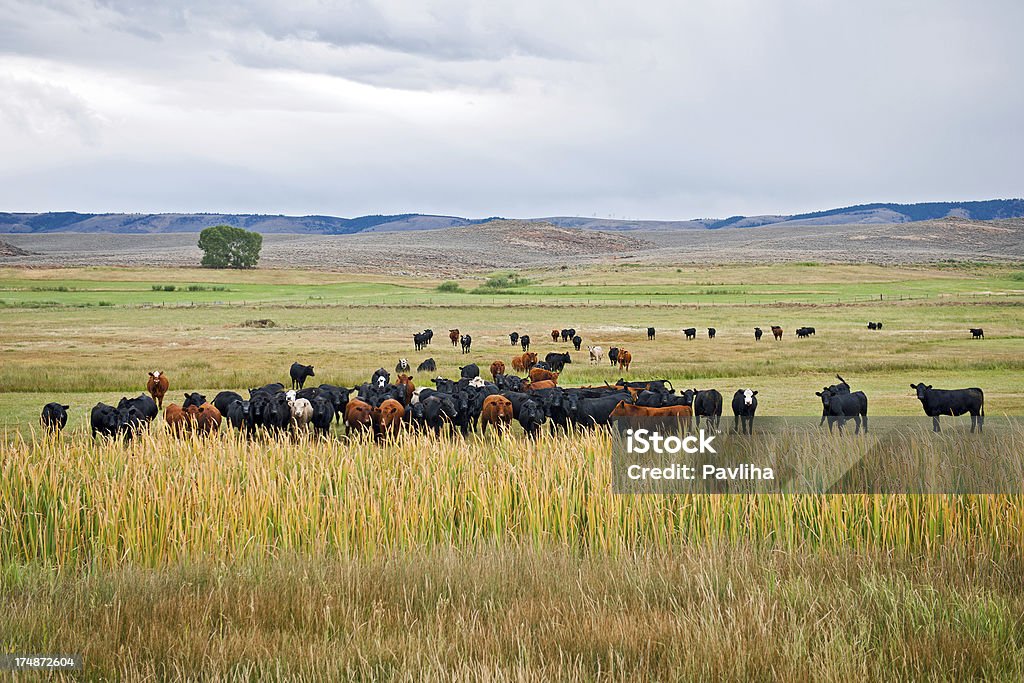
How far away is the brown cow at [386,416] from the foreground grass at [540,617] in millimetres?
9295

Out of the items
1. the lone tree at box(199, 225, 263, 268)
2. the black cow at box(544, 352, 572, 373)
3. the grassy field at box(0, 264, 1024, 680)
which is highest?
the lone tree at box(199, 225, 263, 268)

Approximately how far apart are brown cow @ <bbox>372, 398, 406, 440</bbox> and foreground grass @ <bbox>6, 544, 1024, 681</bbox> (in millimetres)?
9295

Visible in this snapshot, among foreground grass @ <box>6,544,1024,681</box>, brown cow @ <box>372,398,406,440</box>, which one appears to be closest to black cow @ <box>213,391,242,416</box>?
brown cow @ <box>372,398,406,440</box>

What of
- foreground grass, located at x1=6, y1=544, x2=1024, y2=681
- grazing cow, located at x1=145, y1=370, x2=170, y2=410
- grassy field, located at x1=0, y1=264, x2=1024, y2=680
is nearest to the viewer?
foreground grass, located at x1=6, y1=544, x2=1024, y2=681

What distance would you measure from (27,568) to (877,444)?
7.76m

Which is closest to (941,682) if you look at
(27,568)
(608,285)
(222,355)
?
(27,568)

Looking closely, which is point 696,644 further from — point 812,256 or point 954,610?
point 812,256

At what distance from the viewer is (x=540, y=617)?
5129 mm

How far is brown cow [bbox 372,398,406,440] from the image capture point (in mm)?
15719

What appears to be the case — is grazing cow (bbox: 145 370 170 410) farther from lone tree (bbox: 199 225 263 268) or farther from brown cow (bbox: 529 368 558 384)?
lone tree (bbox: 199 225 263 268)

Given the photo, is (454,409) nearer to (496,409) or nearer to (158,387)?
(496,409)

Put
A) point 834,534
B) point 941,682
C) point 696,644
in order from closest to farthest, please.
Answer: point 941,682 → point 696,644 → point 834,534

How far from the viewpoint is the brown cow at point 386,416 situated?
51.6ft

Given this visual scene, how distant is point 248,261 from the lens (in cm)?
13175
